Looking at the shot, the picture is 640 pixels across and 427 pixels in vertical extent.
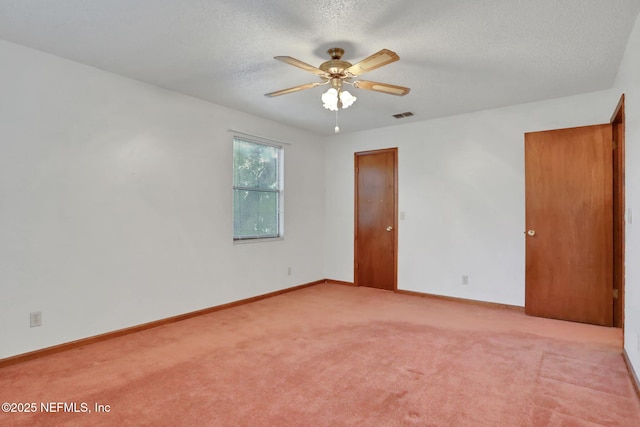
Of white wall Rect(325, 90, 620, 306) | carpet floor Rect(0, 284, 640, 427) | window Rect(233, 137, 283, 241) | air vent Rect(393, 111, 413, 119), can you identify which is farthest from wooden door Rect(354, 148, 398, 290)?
carpet floor Rect(0, 284, 640, 427)

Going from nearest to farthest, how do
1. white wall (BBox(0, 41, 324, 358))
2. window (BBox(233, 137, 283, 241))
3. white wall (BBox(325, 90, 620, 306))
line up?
white wall (BBox(0, 41, 324, 358)), white wall (BBox(325, 90, 620, 306)), window (BBox(233, 137, 283, 241))

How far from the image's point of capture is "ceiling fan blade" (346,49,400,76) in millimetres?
2236

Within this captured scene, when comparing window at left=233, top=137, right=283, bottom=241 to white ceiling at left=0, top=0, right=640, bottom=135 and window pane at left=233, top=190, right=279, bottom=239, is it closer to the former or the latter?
window pane at left=233, top=190, right=279, bottom=239

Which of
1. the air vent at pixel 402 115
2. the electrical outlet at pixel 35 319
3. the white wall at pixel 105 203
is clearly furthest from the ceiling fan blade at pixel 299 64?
the electrical outlet at pixel 35 319

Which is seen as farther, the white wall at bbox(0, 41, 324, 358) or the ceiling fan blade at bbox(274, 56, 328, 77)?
the white wall at bbox(0, 41, 324, 358)

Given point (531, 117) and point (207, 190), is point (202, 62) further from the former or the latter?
point (531, 117)

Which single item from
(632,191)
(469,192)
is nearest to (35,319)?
(632,191)

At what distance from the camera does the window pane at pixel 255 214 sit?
4.57m

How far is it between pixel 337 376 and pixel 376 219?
10.6 feet

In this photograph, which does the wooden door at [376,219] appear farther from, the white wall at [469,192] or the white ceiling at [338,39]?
the white ceiling at [338,39]

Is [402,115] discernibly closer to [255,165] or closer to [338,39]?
[255,165]

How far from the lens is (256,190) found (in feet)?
15.7

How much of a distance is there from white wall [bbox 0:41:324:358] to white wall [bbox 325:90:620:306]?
87.6 inches

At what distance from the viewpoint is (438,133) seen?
15.9 ft
